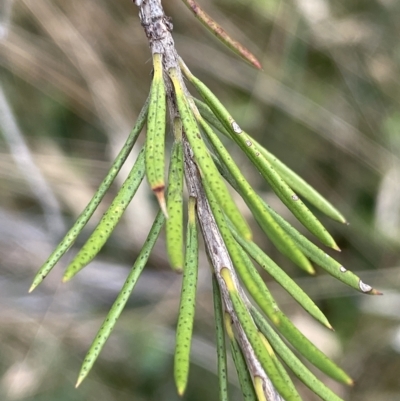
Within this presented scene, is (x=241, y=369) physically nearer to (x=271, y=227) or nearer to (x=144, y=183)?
(x=271, y=227)

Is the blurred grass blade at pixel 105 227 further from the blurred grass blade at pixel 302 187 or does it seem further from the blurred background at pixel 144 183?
the blurred background at pixel 144 183

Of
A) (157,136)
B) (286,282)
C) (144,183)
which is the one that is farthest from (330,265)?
(144,183)

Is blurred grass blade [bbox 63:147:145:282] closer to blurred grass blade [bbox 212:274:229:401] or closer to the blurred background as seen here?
blurred grass blade [bbox 212:274:229:401]

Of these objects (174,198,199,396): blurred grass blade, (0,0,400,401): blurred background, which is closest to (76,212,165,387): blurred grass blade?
(174,198,199,396): blurred grass blade

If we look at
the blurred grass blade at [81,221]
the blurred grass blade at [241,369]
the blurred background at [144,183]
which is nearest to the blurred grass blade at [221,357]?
the blurred grass blade at [241,369]

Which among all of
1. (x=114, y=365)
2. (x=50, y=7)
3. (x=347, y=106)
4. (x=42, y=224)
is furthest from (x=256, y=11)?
(x=114, y=365)

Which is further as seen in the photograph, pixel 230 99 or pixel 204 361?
pixel 230 99

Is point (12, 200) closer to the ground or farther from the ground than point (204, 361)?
farther from the ground

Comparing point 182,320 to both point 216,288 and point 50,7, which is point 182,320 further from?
point 50,7
